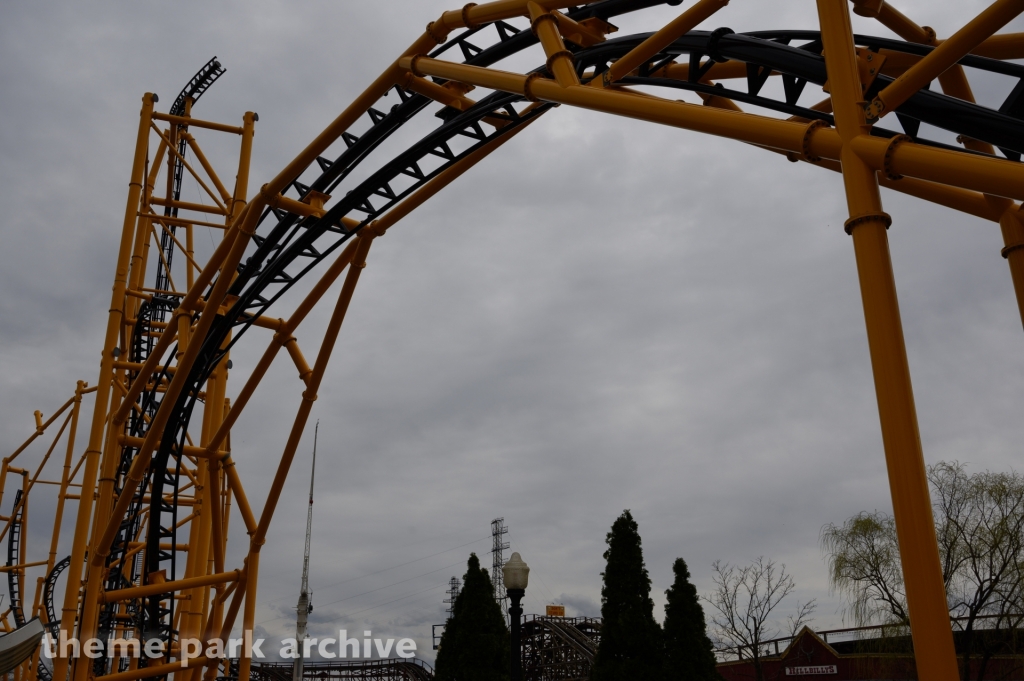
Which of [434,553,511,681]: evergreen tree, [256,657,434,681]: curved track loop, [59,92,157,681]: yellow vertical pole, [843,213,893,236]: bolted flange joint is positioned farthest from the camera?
[256,657,434,681]: curved track loop

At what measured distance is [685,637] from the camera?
2177cm

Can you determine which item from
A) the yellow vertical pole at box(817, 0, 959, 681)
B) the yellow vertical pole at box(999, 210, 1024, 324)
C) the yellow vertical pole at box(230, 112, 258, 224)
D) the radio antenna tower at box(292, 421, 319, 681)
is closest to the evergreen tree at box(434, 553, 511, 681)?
the radio antenna tower at box(292, 421, 319, 681)

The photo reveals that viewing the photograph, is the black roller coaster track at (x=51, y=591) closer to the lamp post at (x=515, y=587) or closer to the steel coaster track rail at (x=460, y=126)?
the steel coaster track rail at (x=460, y=126)

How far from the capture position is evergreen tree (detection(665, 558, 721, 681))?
21.2 meters

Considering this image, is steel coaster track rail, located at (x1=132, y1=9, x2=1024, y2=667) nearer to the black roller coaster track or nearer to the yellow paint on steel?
the yellow paint on steel

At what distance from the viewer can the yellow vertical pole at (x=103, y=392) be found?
12281 millimetres

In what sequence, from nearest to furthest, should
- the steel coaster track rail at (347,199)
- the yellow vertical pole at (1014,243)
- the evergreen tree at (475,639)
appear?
the yellow vertical pole at (1014,243)
the steel coaster track rail at (347,199)
the evergreen tree at (475,639)

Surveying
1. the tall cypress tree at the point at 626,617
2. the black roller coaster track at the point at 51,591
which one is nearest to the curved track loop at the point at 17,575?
the black roller coaster track at the point at 51,591

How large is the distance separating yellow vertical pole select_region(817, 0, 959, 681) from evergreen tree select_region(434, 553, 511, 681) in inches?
957

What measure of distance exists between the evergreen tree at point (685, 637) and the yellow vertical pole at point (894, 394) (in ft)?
63.1

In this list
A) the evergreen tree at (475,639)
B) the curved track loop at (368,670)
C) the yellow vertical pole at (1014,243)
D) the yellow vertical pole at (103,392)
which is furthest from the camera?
the curved track loop at (368,670)

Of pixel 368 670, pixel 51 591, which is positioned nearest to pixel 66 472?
pixel 51 591

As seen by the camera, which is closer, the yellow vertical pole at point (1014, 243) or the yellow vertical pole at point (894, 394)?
the yellow vertical pole at point (894, 394)

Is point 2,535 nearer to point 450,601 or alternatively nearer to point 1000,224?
point 1000,224
